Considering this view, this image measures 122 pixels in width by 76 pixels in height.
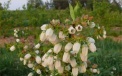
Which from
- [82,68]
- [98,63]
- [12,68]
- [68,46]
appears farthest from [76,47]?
[98,63]

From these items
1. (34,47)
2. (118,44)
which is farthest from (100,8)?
Answer: (34,47)

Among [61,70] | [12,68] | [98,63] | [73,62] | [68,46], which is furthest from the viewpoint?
[98,63]

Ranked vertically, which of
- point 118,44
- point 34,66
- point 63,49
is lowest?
Result: point 118,44

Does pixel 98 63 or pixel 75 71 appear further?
pixel 98 63

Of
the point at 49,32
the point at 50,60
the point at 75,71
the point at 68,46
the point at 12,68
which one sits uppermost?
the point at 49,32

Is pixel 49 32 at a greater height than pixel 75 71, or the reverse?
pixel 49 32

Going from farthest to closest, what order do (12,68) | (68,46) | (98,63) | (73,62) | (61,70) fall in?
(98,63) → (12,68) → (61,70) → (73,62) → (68,46)

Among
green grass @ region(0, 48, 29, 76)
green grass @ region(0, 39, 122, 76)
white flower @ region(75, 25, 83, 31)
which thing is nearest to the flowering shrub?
white flower @ region(75, 25, 83, 31)

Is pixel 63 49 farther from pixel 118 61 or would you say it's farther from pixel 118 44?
pixel 118 44

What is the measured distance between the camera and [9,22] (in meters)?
11.4

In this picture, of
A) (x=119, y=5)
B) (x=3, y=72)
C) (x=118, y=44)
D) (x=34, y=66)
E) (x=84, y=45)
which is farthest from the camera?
(x=119, y=5)

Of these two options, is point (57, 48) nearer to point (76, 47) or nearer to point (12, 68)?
point (76, 47)

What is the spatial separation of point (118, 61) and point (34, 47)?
7.73ft

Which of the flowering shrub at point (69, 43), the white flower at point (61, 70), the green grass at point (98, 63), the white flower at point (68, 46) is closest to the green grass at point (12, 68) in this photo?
the green grass at point (98, 63)
